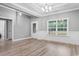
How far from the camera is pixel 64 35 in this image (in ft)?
4.74

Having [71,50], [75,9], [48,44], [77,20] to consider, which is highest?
[75,9]

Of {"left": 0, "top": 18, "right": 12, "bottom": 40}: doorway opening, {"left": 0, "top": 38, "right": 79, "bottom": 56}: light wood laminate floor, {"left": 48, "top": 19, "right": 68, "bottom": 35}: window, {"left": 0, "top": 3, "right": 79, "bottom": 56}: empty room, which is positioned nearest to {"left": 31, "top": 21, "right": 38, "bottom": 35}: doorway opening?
{"left": 0, "top": 3, "right": 79, "bottom": 56}: empty room

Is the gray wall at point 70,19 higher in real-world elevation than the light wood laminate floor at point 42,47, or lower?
higher

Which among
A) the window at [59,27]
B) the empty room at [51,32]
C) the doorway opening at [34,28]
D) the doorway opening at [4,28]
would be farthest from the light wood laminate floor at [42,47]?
the doorway opening at [4,28]

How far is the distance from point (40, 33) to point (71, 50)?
31.5 inches

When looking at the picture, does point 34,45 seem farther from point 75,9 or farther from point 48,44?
point 75,9

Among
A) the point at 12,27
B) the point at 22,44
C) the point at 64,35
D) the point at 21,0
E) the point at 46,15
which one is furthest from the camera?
the point at 12,27

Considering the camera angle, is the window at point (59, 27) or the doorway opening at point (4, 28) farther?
the doorway opening at point (4, 28)

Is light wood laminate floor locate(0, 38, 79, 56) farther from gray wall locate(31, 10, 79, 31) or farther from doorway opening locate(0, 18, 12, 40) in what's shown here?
doorway opening locate(0, 18, 12, 40)

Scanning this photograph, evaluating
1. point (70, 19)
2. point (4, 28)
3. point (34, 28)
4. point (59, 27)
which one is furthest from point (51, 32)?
point (4, 28)

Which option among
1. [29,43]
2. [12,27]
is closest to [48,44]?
[29,43]

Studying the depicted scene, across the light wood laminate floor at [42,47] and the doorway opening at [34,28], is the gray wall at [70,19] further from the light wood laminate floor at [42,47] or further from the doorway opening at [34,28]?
the light wood laminate floor at [42,47]

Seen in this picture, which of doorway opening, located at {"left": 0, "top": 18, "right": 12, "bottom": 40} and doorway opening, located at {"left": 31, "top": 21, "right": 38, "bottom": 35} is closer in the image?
doorway opening, located at {"left": 31, "top": 21, "right": 38, "bottom": 35}

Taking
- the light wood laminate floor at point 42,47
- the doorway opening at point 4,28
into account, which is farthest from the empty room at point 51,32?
the doorway opening at point 4,28
